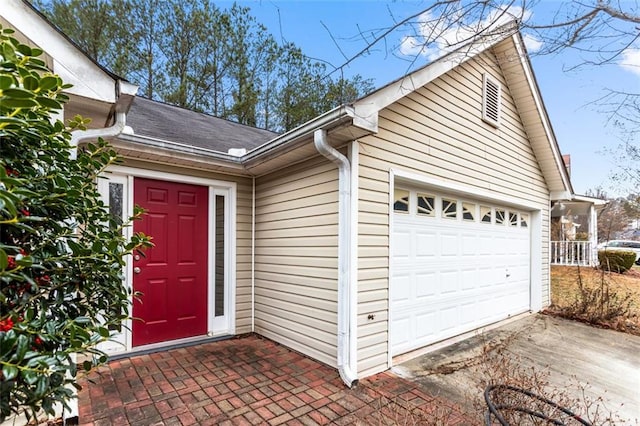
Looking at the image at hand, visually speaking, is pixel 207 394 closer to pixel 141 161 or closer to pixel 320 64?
pixel 141 161

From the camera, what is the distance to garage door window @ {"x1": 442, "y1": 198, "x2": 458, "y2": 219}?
15.6ft

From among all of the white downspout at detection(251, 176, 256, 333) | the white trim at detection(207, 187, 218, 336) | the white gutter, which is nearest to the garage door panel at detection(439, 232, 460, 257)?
the white gutter

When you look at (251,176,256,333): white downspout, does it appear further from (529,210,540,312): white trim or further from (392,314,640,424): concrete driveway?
(529,210,540,312): white trim

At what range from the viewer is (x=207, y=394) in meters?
3.00

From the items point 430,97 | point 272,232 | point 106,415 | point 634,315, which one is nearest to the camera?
point 106,415

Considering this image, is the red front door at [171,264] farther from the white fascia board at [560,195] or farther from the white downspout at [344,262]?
the white fascia board at [560,195]

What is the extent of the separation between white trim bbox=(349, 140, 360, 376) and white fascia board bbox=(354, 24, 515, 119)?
41 cm

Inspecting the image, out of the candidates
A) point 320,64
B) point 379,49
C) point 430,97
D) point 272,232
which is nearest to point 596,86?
point 430,97

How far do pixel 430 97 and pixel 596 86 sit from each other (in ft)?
5.68

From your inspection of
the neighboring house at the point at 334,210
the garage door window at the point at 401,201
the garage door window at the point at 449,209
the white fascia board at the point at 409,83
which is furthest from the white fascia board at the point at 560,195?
the garage door window at the point at 401,201

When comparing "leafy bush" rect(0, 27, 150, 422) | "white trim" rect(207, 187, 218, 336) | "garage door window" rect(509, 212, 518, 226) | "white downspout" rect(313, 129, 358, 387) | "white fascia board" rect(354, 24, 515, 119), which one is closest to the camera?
"leafy bush" rect(0, 27, 150, 422)

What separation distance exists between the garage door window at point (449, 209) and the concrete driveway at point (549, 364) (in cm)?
182

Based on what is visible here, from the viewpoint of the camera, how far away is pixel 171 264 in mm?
4262

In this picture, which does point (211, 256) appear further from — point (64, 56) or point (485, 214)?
point (485, 214)
